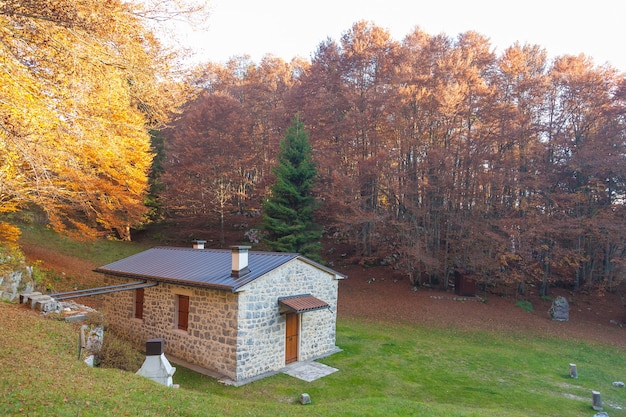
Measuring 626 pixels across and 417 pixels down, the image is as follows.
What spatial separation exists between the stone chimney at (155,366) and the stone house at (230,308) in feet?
6.92

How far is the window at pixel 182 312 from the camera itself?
1074 cm

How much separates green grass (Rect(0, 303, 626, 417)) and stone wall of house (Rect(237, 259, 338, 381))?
56 cm

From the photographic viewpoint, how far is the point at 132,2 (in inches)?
227

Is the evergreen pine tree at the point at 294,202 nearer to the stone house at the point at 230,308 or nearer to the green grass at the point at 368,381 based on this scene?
the green grass at the point at 368,381

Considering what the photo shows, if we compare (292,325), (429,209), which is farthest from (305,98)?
(292,325)

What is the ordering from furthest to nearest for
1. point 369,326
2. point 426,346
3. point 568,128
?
1. point 568,128
2. point 369,326
3. point 426,346

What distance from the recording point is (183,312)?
10.8m

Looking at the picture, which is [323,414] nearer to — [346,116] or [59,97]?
[59,97]

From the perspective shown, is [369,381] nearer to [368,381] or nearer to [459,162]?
[368,381]

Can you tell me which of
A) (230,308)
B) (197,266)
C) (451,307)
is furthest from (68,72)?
(451,307)

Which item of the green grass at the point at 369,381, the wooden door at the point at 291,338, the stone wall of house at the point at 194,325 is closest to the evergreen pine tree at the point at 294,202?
the green grass at the point at 369,381

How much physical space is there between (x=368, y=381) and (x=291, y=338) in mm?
2531

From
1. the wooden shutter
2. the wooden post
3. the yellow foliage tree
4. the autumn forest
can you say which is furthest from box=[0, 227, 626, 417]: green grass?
the autumn forest

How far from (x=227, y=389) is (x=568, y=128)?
20103 mm
